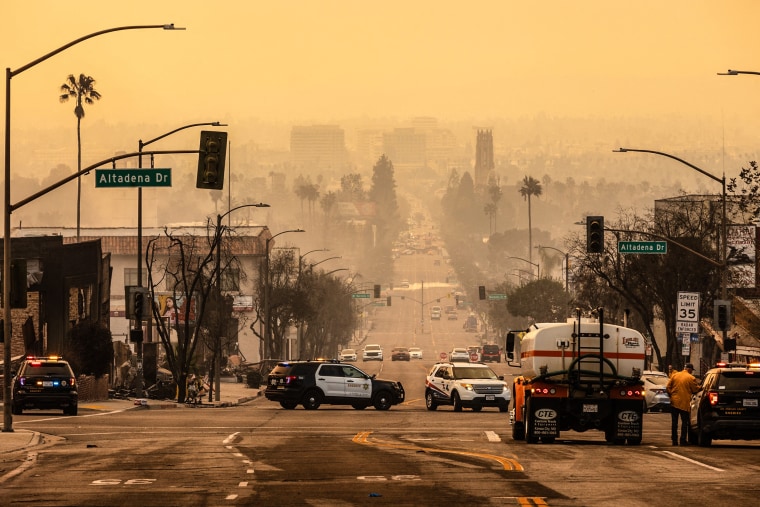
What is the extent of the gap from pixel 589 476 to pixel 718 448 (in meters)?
9.88

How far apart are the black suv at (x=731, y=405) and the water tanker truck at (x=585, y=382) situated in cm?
152

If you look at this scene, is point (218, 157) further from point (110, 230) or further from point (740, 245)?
point (110, 230)

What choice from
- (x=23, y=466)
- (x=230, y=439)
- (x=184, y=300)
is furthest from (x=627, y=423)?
(x=184, y=300)

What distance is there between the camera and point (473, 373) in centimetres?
5484

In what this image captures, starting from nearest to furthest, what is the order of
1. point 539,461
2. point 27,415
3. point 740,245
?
point 539,461, point 27,415, point 740,245

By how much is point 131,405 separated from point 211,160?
74.9 feet

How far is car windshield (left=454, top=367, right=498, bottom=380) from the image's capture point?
5456 cm

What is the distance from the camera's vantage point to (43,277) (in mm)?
71000

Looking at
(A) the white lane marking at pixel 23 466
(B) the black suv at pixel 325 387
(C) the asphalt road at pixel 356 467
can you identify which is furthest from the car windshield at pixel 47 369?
(A) the white lane marking at pixel 23 466

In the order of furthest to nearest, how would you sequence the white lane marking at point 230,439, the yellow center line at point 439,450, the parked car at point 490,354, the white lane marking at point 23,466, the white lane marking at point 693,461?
the parked car at point 490,354
the white lane marking at point 230,439
the yellow center line at point 439,450
the white lane marking at point 693,461
the white lane marking at point 23,466

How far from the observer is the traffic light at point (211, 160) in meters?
36.5

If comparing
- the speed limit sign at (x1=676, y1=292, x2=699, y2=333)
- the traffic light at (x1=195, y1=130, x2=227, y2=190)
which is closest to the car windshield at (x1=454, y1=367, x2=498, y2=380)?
the speed limit sign at (x1=676, y1=292, x2=699, y2=333)

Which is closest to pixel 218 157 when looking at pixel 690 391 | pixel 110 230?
pixel 690 391

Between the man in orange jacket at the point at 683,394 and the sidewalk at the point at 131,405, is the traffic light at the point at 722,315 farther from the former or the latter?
the sidewalk at the point at 131,405
